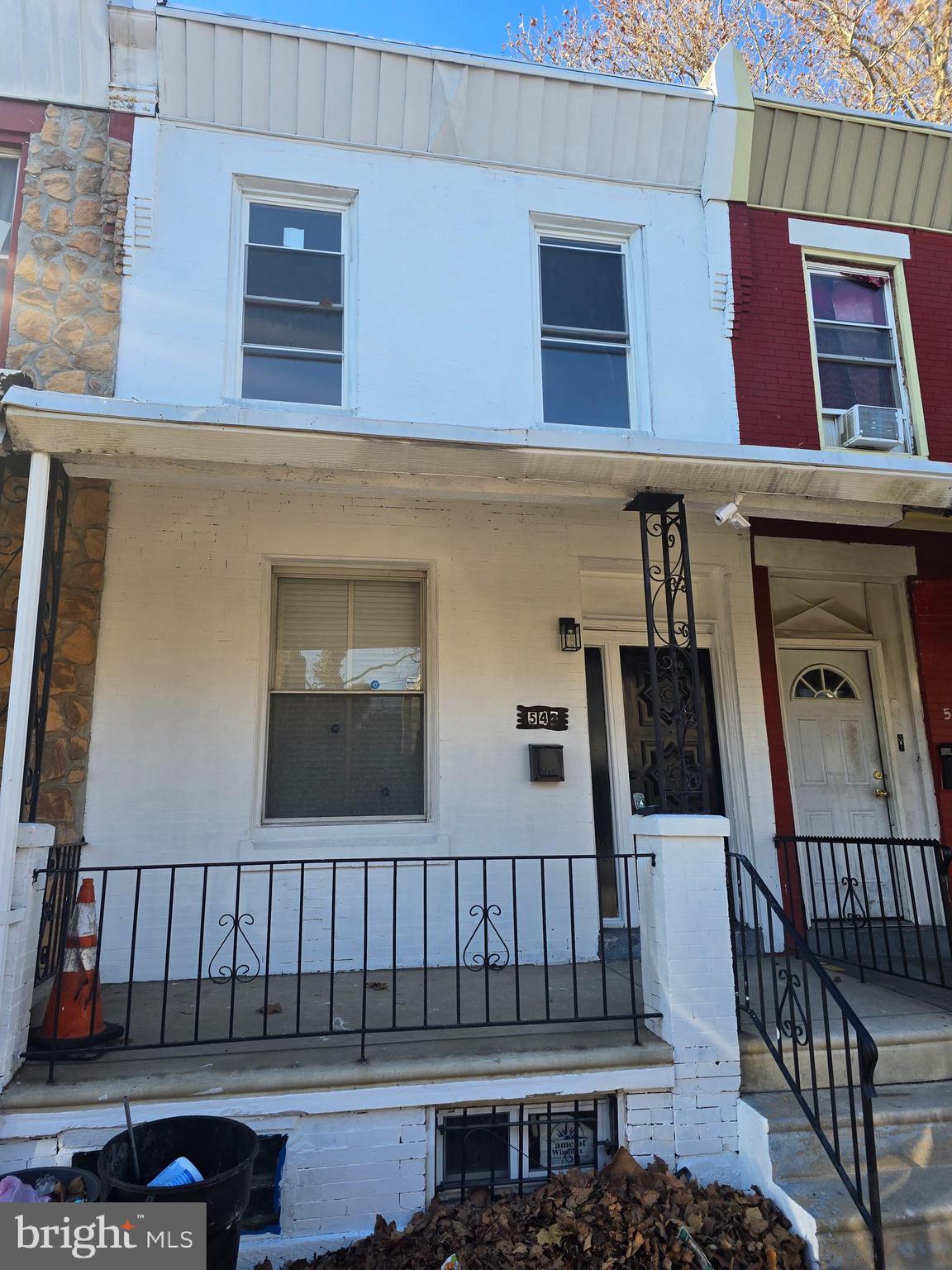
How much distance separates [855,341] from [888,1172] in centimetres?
570

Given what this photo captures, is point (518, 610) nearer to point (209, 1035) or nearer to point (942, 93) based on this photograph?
point (209, 1035)

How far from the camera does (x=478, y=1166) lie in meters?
3.73

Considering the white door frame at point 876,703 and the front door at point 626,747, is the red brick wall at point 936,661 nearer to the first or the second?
the white door frame at point 876,703

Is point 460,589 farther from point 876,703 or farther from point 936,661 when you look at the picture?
point 936,661

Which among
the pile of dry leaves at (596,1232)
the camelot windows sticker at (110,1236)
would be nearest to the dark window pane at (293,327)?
the camelot windows sticker at (110,1236)

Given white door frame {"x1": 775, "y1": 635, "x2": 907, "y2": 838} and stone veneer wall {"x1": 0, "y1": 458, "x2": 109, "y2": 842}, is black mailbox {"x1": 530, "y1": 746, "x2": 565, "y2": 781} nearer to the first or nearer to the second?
white door frame {"x1": 775, "y1": 635, "x2": 907, "y2": 838}

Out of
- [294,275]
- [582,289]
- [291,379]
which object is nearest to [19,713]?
[291,379]

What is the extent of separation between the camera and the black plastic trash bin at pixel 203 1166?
266 centimetres

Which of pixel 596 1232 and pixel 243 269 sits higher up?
pixel 243 269

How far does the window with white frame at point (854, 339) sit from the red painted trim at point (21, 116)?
5.62 m

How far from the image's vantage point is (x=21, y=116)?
549cm

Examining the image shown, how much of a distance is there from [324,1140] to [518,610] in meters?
3.47

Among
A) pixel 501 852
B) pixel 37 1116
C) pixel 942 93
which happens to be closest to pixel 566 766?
pixel 501 852

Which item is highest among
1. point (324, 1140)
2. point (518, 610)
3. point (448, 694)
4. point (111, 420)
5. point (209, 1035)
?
point (111, 420)
